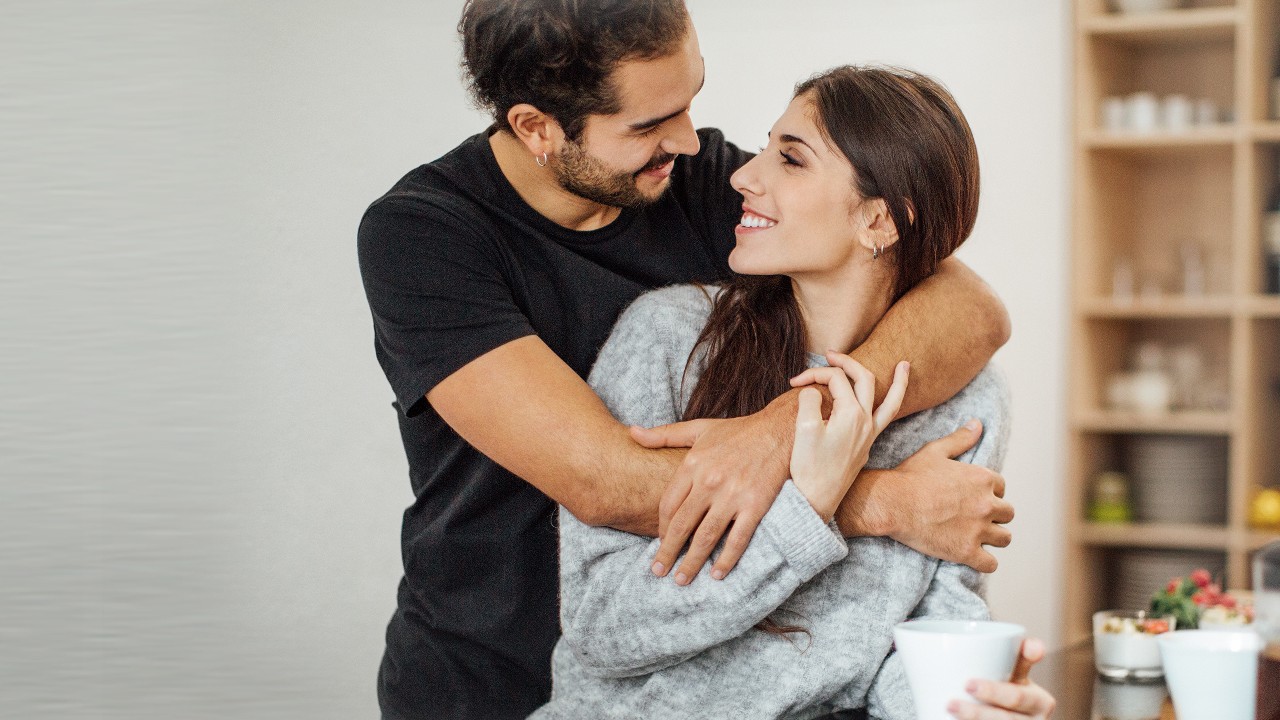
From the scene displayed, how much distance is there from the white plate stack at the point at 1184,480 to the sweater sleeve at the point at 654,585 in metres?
2.42

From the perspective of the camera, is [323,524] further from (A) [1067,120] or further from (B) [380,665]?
(A) [1067,120]

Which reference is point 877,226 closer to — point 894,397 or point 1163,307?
point 894,397

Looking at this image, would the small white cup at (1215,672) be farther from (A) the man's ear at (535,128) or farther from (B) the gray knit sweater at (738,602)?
(A) the man's ear at (535,128)

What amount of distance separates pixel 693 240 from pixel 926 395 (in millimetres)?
420

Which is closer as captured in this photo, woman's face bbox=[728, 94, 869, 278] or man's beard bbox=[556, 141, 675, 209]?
woman's face bbox=[728, 94, 869, 278]

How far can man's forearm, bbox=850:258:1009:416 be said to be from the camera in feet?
4.04

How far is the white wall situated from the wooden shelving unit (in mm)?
70

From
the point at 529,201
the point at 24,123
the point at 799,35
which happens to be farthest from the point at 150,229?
the point at 799,35

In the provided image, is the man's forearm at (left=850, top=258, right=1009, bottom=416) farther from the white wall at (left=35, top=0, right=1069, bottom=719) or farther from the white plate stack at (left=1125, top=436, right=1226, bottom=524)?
the white plate stack at (left=1125, top=436, right=1226, bottom=524)

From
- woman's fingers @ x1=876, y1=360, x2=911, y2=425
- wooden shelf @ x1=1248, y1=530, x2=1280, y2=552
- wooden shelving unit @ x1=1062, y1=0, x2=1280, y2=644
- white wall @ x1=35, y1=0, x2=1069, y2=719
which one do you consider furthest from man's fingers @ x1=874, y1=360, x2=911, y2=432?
wooden shelf @ x1=1248, y1=530, x2=1280, y2=552

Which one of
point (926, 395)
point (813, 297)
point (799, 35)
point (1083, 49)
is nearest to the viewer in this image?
point (926, 395)

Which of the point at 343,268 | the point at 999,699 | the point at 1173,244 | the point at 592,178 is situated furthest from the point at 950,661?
the point at 1173,244

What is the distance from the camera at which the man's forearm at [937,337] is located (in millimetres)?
1230

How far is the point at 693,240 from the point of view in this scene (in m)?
1.55
